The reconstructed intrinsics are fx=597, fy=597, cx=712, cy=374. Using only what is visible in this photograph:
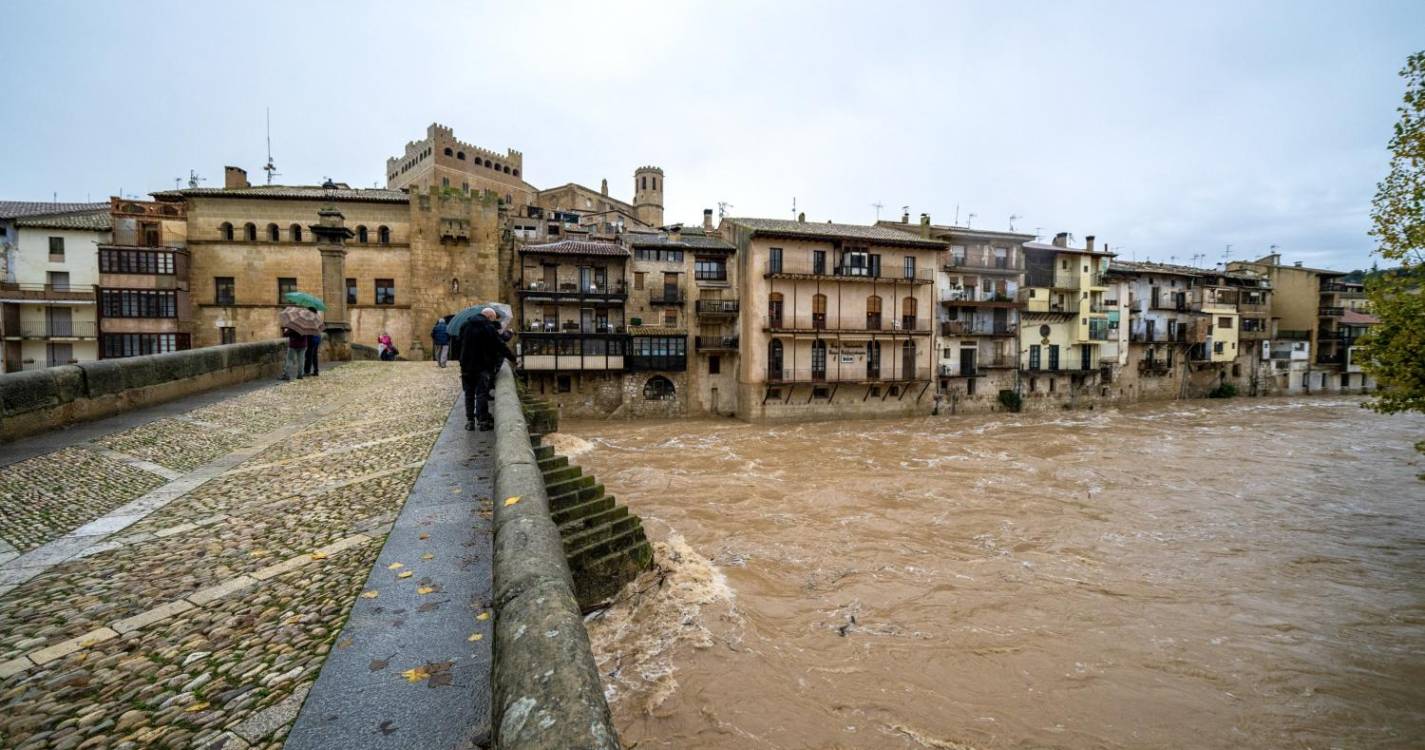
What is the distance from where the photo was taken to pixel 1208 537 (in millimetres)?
14570

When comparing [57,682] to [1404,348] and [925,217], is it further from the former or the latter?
[925,217]

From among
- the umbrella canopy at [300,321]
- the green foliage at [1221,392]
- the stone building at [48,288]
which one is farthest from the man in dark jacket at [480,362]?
the green foliage at [1221,392]

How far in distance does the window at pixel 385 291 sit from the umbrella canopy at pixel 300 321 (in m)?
21.8

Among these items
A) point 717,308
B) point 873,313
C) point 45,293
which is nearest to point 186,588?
point 717,308

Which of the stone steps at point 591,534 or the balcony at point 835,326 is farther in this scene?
the balcony at point 835,326

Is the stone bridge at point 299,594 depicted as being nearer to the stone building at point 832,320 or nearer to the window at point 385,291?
the stone building at point 832,320

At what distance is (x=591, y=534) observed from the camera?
7.41 metres

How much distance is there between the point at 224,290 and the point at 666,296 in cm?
2478

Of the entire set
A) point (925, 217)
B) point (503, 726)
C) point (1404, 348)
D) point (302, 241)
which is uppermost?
point (925, 217)

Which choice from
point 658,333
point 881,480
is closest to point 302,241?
point 658,333

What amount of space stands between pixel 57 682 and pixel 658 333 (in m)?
30.2

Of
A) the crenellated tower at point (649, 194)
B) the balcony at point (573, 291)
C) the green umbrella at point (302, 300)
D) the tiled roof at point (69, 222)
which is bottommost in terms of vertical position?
the green umbrella at point (302, 300)

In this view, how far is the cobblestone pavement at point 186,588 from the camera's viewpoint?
2.77 m

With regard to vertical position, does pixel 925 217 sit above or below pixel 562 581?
above
